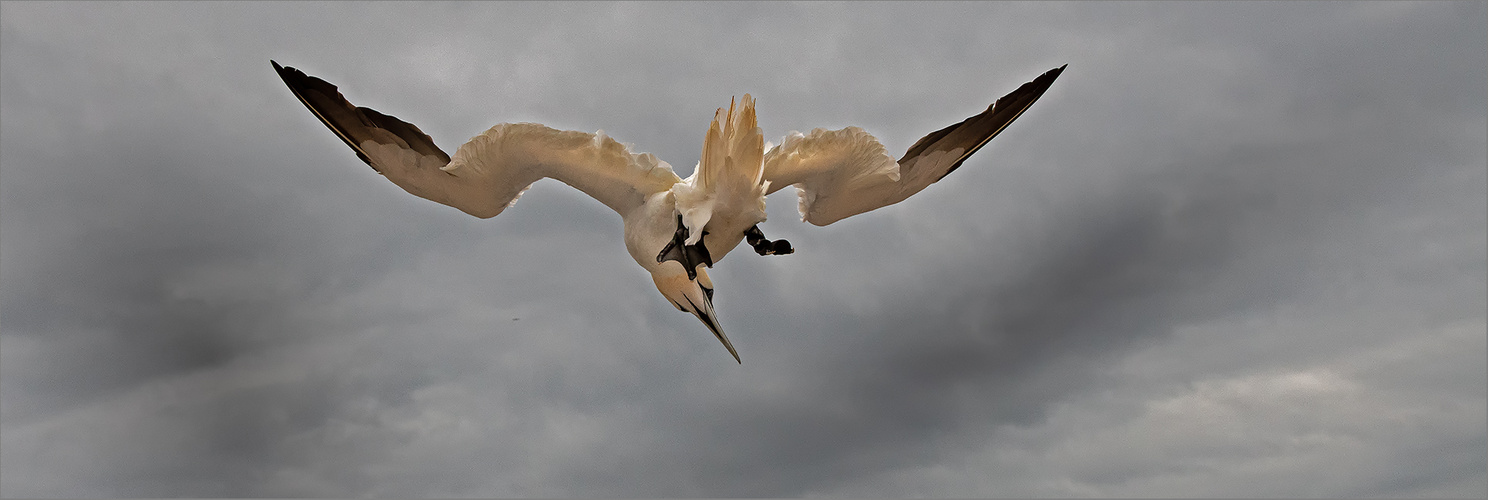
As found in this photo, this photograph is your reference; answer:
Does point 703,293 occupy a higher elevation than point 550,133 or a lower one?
lower

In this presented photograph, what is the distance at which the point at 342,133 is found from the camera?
7805 millimetres

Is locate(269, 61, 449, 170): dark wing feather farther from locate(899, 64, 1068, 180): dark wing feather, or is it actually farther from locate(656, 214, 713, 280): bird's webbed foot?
locate(899, 64, 1068, 180): dark wing feather

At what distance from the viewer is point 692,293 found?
8.23m

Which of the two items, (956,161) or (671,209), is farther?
(956,161)

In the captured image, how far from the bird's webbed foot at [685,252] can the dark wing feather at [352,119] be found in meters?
1.90

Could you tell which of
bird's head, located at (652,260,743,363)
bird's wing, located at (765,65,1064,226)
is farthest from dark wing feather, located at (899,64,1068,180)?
bird's head, located at (652,260,743,363)

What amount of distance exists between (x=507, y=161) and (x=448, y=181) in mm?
499

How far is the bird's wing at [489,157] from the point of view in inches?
298

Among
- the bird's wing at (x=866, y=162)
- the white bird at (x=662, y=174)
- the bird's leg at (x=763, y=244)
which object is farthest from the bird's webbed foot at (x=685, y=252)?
the bird's wing at (x=866, y=162)

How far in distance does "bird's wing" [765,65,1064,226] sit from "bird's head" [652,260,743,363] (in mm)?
950

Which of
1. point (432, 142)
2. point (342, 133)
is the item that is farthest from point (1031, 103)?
point (342, 133)

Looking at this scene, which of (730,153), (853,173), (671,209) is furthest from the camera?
(853,173)

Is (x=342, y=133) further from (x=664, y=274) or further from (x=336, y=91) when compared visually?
(x=664, y=274)

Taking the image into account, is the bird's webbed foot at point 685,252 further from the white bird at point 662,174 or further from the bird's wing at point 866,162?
the bird's wing at point 866,162
